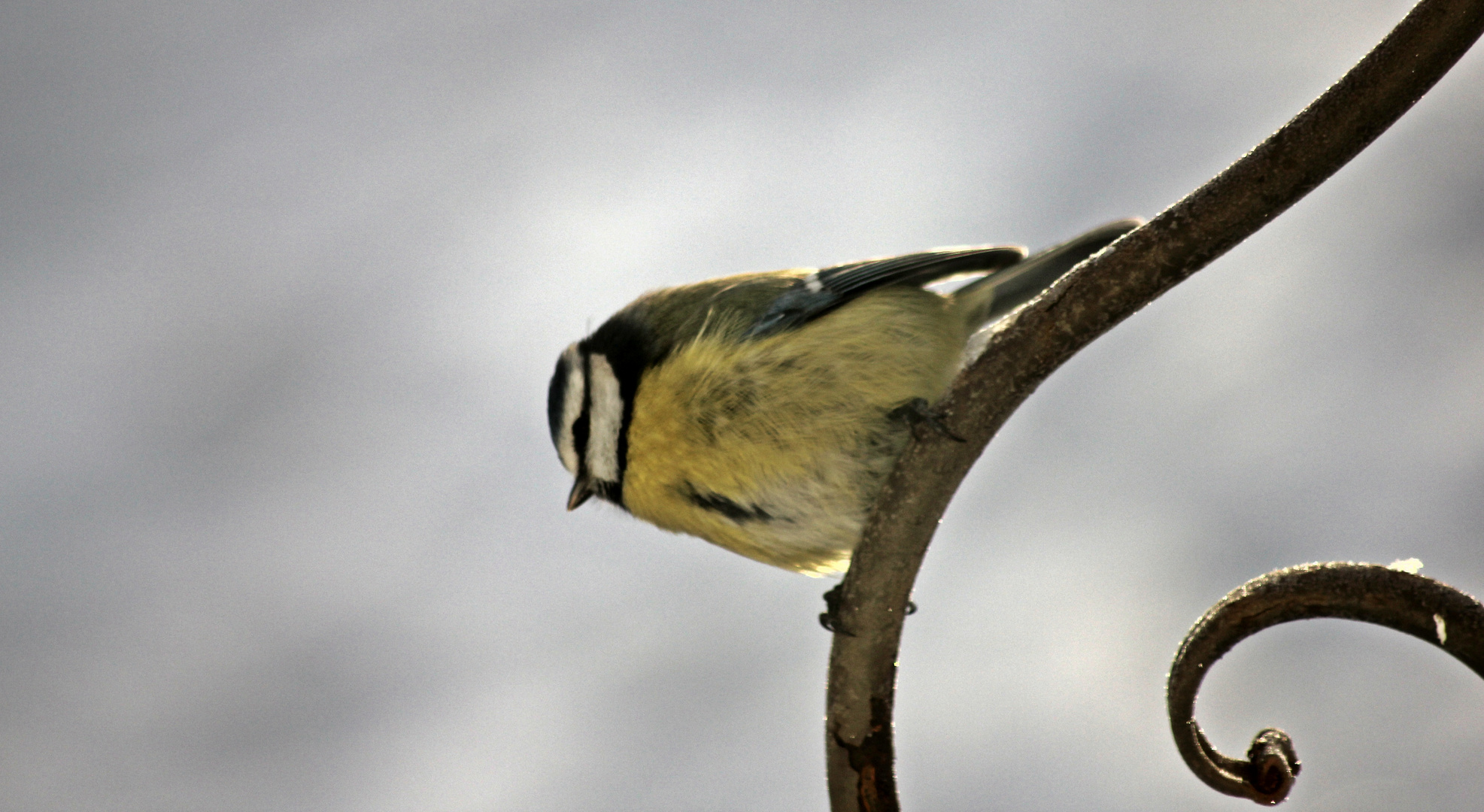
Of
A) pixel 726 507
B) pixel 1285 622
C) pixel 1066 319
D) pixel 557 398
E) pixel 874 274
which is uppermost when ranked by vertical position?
pixel 874 274

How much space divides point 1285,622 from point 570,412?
0.57 m

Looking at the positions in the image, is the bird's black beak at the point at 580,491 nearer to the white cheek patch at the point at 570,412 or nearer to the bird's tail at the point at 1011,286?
the white cheek patch at the point at 570,412

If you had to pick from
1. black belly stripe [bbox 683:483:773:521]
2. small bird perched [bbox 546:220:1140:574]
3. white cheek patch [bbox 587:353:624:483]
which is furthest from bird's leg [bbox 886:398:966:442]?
white cheek patch [bbox 587:353:624:483]

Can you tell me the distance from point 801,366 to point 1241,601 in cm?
41

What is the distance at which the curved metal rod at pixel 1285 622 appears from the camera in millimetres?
442

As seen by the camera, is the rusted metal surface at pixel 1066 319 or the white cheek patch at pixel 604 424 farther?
the white cheek patch at pixel 604 424

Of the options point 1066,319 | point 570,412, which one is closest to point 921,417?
point 1066,319

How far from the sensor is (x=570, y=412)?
0.91 metres

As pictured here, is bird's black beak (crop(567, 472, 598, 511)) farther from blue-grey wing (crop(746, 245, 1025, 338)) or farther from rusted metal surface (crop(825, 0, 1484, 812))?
rusted metal surface (crop(825, 0, 1484, 812))

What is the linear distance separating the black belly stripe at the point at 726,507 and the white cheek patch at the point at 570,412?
12 cm

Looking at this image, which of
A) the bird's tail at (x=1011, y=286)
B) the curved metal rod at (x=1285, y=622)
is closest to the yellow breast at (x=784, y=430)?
the bird's tail at (x=1011, y=286)

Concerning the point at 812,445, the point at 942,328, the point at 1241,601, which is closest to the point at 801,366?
the point at 812,445

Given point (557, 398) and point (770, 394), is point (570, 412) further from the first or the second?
point (770, 394)

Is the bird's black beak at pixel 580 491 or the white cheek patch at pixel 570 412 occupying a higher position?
the white cheek patch at pixel 570 412
